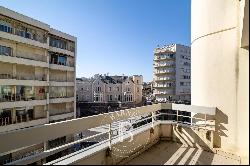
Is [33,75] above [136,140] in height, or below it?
above

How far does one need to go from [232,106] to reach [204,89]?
852 mm

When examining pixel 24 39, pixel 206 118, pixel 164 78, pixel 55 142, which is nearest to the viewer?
pixel 206 118

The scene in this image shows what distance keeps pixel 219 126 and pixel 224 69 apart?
124cm

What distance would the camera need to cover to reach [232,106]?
15.5ft

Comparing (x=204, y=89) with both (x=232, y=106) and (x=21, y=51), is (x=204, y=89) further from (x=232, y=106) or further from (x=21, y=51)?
(x=21, y=51)

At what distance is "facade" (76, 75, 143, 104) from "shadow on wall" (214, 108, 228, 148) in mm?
63587

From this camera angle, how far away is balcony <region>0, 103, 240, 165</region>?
295cm

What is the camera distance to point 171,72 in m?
66.7

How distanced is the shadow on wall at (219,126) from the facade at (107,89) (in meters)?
63.6

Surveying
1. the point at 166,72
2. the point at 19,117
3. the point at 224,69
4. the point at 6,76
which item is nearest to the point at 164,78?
the point at 166,72

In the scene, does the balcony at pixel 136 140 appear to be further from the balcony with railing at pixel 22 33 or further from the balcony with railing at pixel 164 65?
the balcony with railing at pixel 164 65

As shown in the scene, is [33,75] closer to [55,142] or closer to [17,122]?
[17,122]

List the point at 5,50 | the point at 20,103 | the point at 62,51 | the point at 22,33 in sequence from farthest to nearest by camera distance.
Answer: the point at 62,51
the point at 22,33
the point at 20,103
the point at 5,50

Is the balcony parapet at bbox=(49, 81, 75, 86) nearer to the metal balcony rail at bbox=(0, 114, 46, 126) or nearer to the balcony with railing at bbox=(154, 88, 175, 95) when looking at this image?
the metal balcony rail at bbox=(0, 114, 46, 126)
